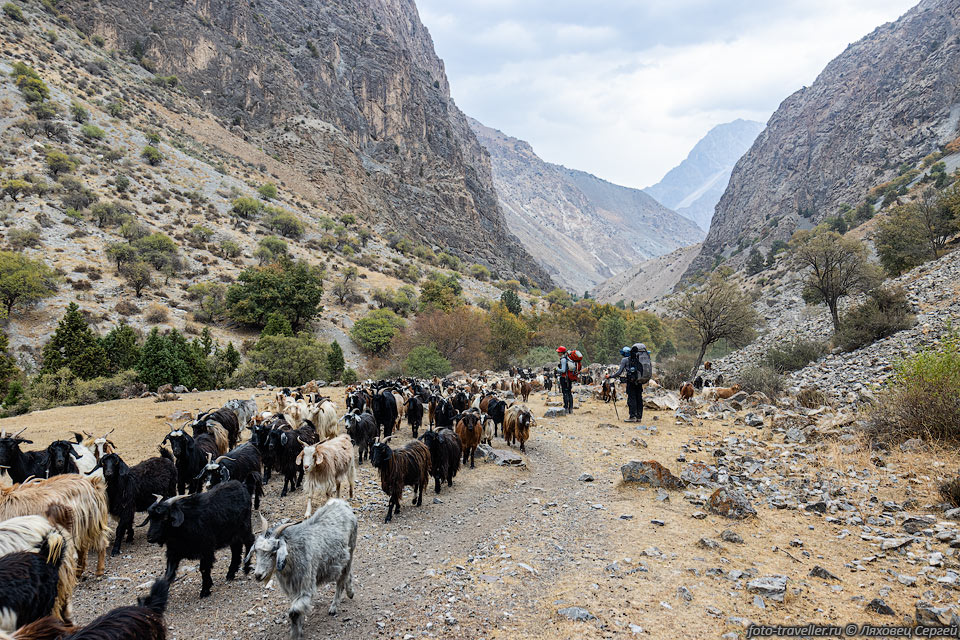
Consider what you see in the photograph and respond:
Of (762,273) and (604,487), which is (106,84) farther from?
(762,273)

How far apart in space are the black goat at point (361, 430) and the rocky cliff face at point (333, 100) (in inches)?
2461

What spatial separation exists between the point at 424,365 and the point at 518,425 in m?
16.6

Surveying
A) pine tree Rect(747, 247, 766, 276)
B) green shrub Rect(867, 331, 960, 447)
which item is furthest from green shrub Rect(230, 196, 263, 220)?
pine tree Rect(747, 247, 766, 276)

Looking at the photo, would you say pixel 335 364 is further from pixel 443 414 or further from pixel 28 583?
pixel 28 583

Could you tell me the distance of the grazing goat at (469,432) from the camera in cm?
1045

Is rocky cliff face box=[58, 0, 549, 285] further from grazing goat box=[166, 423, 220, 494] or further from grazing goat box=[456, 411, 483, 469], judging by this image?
grazing goat box=[166, 423, 220, 494]

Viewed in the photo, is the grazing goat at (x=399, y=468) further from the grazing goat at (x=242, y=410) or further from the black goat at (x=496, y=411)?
the grazing goat at (x=242, y=410)

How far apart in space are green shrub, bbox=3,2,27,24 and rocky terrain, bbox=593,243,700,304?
12308cm

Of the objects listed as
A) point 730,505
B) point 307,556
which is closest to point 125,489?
point 307,556

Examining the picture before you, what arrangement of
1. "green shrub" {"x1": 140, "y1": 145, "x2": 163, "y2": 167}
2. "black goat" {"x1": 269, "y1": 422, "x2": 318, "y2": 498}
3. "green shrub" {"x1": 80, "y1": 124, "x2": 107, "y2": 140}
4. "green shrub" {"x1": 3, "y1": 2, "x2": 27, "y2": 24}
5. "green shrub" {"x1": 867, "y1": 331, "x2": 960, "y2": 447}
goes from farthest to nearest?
"green shrub" {"x1": 3, "y1": 2, "x2": 27, "y2": 24} → "green shrub" {"x1": 140, "y1": 145, "x2": 163, "y2": 167} → "green shrub" {"x1": 80, "y1": 124, "x2": 107, "y2": 140} → "black goat" {"x1": 269, "y1": 422, "x2": 318, "y2": 498} → "green shrub" {"x1": 867, "y1": 331, "x2": 960, "y2": 447}

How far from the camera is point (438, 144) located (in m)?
100

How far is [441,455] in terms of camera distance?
29.2 ft

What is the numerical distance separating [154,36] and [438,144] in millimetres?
51379

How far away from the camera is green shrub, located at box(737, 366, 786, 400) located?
16.9m
